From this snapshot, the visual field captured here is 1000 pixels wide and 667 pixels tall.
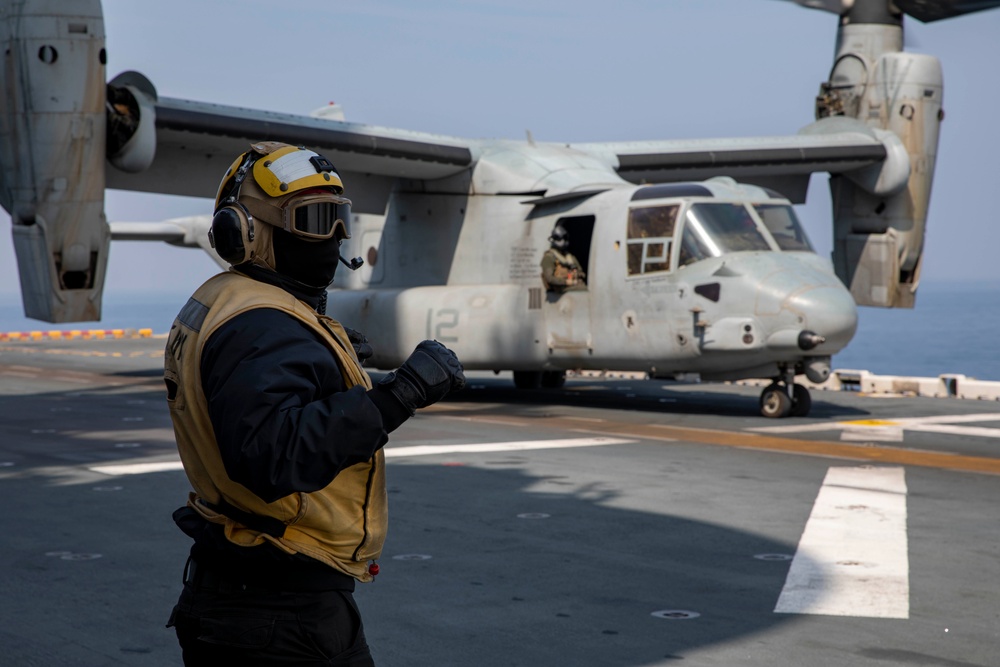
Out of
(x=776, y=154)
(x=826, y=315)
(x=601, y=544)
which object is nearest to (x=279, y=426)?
(x=601, y=544)

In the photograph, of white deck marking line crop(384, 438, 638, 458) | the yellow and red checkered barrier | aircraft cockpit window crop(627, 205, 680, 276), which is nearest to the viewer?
white deck marking line crop(384, 438, 638, 458)

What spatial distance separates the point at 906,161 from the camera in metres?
21.0

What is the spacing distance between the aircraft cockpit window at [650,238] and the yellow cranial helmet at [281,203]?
40.1 ft

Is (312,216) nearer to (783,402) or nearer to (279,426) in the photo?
(279,426)

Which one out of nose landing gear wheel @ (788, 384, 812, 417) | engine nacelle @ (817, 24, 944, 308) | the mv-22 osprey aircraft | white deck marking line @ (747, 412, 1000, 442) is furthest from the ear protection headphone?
engine nacelle @ (817, 24, 944, 308)

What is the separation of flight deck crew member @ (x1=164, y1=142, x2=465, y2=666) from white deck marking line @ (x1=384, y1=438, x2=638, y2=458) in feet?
27.4

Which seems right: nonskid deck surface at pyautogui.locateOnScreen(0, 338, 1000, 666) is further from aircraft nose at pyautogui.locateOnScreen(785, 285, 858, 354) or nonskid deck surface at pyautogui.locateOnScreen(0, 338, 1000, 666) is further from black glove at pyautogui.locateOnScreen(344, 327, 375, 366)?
black glove at pyautogui.locateOnScreen(344, 327, 375, 366)

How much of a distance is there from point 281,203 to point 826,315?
1169 centimetres

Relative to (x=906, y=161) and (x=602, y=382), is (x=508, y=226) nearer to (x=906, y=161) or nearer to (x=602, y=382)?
(x=602, y=382)

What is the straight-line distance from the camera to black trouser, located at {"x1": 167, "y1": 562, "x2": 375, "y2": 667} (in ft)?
→ 9.37

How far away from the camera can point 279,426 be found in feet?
8.75

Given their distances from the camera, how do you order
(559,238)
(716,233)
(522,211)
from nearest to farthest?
(716,233)
(559,238)
(522,211)

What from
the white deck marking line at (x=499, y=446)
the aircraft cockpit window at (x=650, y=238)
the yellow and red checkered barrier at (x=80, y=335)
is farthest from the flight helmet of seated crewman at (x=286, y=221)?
the yellow and red checkered barrier at (x=80, y=335)

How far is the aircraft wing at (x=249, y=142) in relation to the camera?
1653cm
